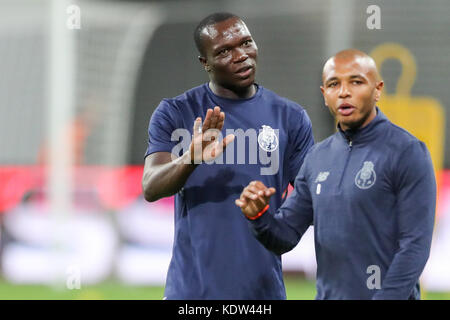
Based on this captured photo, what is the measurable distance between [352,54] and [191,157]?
30.5 inches

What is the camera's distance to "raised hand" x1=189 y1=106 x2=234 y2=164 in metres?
3.34

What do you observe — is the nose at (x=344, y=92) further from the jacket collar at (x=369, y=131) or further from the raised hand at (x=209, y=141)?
the raised hand at (x=209, y=141)

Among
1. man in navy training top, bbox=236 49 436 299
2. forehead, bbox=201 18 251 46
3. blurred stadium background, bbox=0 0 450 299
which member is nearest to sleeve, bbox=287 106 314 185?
man in navy training top, bbox=236 49 436 299

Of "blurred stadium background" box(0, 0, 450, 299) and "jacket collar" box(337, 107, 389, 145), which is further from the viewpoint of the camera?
"blurred stadium background" box(0, 0, 450, 299)

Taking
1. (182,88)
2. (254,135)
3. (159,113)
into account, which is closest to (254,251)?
(254,135)

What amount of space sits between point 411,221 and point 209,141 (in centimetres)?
89

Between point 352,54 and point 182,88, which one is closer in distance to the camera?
point 352,54

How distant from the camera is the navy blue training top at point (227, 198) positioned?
3.58 meters

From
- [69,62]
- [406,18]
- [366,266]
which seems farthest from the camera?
[406,18]

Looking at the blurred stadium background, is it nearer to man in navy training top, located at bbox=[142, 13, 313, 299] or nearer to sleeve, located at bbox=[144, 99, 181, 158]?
man in navy training top, located at bbox=[142, 13, 313, 299]

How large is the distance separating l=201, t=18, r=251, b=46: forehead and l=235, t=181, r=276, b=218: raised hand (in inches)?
31.6

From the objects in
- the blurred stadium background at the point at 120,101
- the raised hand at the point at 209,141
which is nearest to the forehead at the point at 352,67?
the raised hand at the point at 209,141
